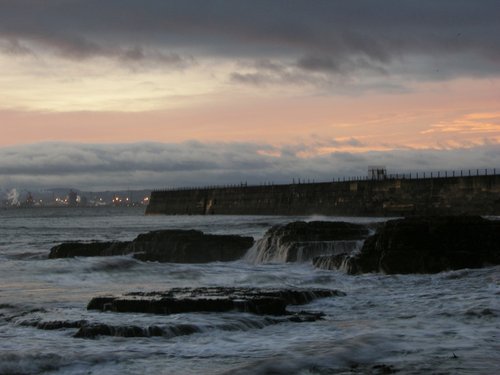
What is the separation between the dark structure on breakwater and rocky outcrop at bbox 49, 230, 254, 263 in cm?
3531

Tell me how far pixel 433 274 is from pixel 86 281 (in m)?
10.5

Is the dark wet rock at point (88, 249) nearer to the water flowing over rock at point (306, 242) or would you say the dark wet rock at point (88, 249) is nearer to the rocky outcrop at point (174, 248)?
the rocky outcrop at point (174, 248)

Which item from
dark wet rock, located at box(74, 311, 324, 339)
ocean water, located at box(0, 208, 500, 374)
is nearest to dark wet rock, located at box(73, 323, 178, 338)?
dark wet rock, located at box(74, 311, 324, 339)

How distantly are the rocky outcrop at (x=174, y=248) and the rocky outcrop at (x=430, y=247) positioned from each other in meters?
8.34

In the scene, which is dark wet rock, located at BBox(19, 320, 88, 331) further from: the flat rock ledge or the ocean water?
the ocean water

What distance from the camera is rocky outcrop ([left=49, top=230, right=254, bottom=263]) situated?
3039 centimetres

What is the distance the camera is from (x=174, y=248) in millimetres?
30938

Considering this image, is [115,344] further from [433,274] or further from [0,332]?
[433,274]

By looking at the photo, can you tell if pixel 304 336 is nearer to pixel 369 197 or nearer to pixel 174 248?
pixel 174 248

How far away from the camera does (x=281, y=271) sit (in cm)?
2508

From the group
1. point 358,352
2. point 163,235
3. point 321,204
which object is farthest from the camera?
point 321,204

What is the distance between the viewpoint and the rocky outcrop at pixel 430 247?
2202 centimetres

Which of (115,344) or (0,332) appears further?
(0,332)

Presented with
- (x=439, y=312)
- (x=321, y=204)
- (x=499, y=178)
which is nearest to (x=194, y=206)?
(x=321, y=204)
